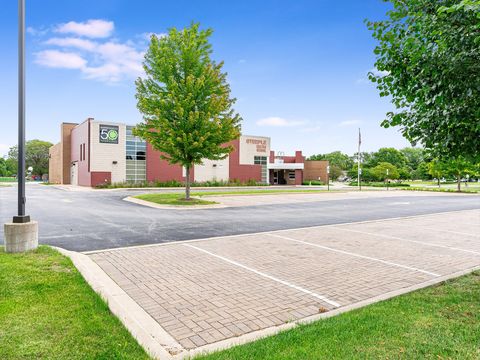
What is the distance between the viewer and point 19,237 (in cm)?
765

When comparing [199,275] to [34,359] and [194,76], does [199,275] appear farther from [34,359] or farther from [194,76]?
[194,76]

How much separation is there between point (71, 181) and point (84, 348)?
5635 cm

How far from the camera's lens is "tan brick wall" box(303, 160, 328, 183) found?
68062 millimetres

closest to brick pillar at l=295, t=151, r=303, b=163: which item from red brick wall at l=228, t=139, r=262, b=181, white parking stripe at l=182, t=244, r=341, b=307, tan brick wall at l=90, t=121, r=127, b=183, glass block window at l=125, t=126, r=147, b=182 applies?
red brick wall at l=228, t=139, r=262, b=181

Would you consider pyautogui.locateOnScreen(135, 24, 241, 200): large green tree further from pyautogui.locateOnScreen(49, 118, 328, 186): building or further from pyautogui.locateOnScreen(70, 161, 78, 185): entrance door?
pyautogui.locateOnScreen(70, 161, 78, 185): entrance door

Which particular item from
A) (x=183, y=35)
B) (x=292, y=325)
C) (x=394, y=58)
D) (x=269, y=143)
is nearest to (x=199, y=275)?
(x=292, y=325)

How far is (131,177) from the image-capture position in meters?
44.8

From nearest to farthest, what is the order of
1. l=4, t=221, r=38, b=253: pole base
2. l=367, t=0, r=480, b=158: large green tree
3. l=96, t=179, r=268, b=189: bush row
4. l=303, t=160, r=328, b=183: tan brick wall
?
l=367, t=0, r=480, b=158: large green tree
l=4, t=221, r=38, b=253: pole base
l=96, t=179, r=268, b=189: bush row
l=303, t=160, r=328, b=183: tan brick wall

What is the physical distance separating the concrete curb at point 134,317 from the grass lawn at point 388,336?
56 centimetres

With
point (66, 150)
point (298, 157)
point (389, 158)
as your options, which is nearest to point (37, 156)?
point (66, 150)

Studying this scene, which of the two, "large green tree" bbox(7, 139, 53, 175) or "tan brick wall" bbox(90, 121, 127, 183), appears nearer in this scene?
"tan brick wall" bbox(90, 121, 127, 183)

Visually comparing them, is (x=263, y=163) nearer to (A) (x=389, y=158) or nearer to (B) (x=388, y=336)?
(A) (x=389, y=158)

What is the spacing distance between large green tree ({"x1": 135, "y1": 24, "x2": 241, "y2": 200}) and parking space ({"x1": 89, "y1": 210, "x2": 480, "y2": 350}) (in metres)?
10.7

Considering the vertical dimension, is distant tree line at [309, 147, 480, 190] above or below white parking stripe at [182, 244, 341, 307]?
above
